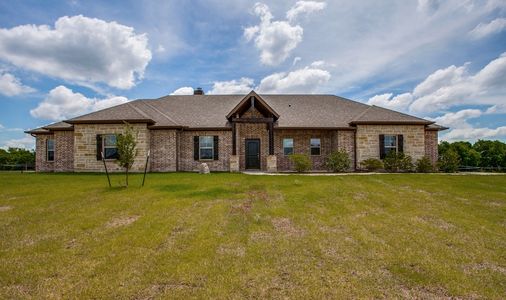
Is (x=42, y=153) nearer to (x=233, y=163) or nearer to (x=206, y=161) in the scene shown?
(x=206, y=161)

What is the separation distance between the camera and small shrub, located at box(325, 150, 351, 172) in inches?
679

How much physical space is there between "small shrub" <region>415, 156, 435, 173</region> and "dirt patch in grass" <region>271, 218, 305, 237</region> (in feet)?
46.2

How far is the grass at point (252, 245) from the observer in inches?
152

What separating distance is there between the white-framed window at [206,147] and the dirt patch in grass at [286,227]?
38.9 feet

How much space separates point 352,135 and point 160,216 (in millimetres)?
14868

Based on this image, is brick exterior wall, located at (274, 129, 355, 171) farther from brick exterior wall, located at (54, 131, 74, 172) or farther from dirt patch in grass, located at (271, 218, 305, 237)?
brick exterior wall, located at (54, 131, 74, 172)

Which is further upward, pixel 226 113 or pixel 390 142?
pixel 226 113

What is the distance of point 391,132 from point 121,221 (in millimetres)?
17217

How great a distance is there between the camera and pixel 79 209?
7855mm

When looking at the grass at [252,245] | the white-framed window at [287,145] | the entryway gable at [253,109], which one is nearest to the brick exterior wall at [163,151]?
the entryway gable at [253,109]

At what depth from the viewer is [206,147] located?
59.9ft

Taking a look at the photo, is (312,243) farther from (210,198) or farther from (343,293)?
(210,198)

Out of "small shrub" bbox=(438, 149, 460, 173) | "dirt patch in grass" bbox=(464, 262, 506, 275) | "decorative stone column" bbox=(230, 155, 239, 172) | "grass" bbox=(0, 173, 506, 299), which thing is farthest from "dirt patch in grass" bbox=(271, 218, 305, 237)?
"small shrub" bbox=(438, 149, 460, 173)

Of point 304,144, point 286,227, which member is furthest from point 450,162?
point 286,227
